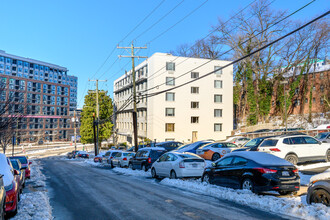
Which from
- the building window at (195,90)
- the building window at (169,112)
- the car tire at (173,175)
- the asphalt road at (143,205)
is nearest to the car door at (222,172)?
the asphalt road at (143,205)

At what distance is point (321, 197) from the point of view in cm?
777

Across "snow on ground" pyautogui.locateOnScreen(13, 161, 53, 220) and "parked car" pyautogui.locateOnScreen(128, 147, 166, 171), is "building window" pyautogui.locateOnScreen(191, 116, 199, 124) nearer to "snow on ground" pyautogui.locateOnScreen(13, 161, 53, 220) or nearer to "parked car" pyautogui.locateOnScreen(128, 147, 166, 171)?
"parked car" pyautogui.locateOnScreen(128, 147, 166, 171)

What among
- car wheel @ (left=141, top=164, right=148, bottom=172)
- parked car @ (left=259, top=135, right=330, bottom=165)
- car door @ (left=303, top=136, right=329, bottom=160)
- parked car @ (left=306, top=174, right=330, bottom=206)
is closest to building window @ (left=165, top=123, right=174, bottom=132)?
car wheel @ (left=141, top=164, right=148, bottom=172)

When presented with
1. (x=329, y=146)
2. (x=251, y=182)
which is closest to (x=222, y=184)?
(x=251, y=182)

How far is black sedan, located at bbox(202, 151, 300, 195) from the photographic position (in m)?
9.97

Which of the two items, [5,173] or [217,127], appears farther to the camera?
[217,127]

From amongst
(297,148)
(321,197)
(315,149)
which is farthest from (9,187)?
(315,149)

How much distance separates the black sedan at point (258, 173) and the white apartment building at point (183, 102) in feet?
129

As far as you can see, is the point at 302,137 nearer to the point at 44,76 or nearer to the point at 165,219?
the point at 165,219

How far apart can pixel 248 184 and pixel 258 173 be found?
0.66m

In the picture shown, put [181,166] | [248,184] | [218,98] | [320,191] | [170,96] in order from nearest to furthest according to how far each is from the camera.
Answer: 1. [320,191]
2. [248,184]
3. [181,166]
4. [170,96]
5. [218,98]

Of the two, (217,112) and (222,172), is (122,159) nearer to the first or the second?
(222,172)

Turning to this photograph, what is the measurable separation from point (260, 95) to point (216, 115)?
9965 millimetres

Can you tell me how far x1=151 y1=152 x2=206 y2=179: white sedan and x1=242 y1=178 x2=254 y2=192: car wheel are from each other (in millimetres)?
4412
